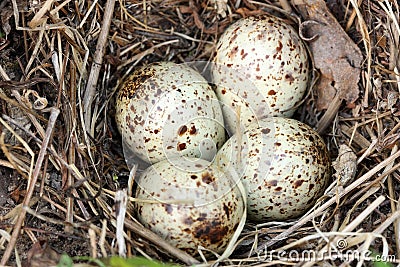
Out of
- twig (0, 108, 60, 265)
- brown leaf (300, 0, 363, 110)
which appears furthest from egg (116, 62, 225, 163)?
brown leaf (300, 0, 363, 110)

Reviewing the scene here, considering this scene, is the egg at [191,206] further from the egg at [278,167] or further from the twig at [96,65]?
the twig at [96,65]

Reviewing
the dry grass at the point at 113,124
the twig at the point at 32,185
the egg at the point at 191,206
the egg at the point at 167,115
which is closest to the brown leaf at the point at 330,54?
the dry grass at the point at 113,124

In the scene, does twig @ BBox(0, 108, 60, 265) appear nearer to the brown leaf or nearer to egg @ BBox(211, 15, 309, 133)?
egg @ BBox(211, 15, 309, 133)

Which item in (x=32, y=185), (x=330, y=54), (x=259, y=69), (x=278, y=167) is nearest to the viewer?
(x=32, y=185)

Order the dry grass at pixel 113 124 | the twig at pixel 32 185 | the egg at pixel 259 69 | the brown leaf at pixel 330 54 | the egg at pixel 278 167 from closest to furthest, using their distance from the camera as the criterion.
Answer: the twig at pixel 32 185, the dry grass at pixel 113 124, the egg at pixel 278 167, the egg at pixel 259 69, the brown leaf at pixel 330 54

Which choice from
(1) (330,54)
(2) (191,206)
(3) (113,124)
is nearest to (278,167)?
(2) (191,206)

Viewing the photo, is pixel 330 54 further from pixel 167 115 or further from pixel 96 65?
pixel 96 65
